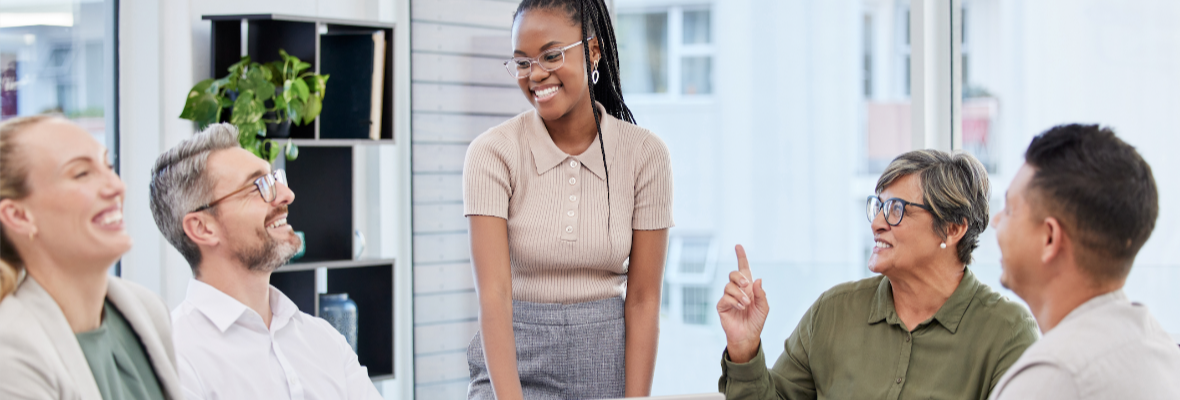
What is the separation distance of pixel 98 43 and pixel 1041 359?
2889 millimetres

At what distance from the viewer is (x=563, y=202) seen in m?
1.77

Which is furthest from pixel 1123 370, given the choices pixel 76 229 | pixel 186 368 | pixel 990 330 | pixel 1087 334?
pixel 186 368

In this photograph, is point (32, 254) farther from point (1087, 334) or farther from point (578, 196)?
point (1087, 334)

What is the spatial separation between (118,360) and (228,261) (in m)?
0.46

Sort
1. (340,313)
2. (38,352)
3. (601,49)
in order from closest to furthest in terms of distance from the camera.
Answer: (38,352), (601,49), (340,313)

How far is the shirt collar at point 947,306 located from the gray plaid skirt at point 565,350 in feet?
1.79

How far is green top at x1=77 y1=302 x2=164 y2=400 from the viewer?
117cm

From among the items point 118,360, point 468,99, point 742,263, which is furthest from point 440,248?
point 118,360

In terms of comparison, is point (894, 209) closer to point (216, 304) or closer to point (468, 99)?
point (216, 304)

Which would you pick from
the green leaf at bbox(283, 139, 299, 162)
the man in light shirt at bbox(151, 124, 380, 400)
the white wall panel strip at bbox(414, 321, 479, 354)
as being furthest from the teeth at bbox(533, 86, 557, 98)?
the white wall panel strip at bbox(414, 321, 479, 354)

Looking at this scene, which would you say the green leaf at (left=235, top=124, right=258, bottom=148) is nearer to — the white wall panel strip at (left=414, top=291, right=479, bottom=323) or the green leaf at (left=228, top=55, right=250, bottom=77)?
the green leaf at (left=228, top=55, right=250, bottom=77)

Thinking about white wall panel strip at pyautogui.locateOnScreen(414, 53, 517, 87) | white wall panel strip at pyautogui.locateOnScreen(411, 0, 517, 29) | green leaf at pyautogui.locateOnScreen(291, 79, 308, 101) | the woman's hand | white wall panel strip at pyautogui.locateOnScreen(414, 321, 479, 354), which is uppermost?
white wall panel strip at pyautogui.locateOnScreen(411, 0, 517, 29)

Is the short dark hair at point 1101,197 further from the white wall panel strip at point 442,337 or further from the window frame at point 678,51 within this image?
the window frame at point 678,51

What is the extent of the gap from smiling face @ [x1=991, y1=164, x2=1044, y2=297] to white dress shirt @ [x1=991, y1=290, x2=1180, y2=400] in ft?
0.27
